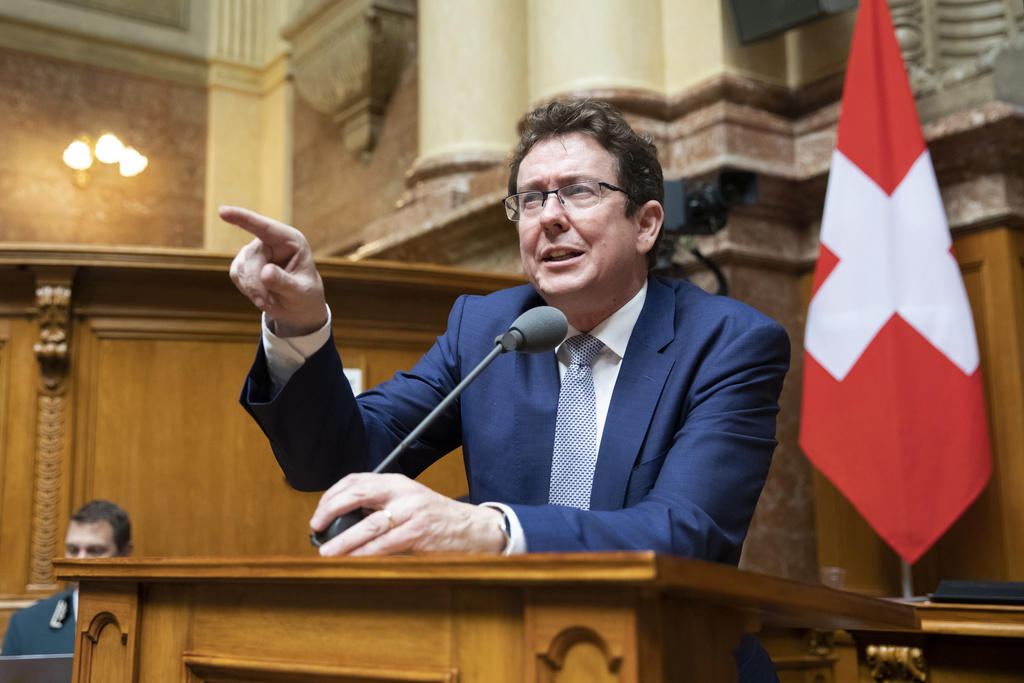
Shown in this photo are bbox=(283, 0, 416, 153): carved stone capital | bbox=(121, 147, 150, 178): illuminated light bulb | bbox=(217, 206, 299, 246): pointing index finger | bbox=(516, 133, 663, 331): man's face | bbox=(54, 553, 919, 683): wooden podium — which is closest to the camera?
bbox=(54, 553, 919, 683): wooden podium

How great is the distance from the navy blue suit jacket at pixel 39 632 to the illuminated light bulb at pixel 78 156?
6119 mm

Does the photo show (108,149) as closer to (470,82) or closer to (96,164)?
(96,164)

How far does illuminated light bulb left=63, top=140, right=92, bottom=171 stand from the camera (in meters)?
9.12

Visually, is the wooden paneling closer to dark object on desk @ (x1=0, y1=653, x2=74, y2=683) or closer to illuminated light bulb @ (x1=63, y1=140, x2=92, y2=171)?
dark object on desk @ (x1=0, y1=653, x2=74, y2=683)

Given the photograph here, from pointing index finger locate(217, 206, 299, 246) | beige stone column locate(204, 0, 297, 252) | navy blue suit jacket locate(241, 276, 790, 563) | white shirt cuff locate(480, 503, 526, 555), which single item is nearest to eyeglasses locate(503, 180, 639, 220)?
navy blue suit jacket locate(241, 276, 790, 563)

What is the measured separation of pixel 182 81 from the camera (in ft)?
32.9

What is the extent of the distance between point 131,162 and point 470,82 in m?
4.11

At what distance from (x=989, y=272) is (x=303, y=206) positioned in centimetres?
635

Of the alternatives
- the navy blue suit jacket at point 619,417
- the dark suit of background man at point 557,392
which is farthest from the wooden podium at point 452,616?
the navy blue suit jacket at point 619,417

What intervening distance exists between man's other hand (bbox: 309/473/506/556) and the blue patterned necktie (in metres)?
0.48

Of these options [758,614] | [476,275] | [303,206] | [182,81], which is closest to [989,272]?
[476,275]

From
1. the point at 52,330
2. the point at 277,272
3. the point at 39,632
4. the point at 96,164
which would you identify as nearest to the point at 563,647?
the point at 277,272

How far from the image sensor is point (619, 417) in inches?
71.5

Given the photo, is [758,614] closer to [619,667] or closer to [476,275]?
[619,667]
